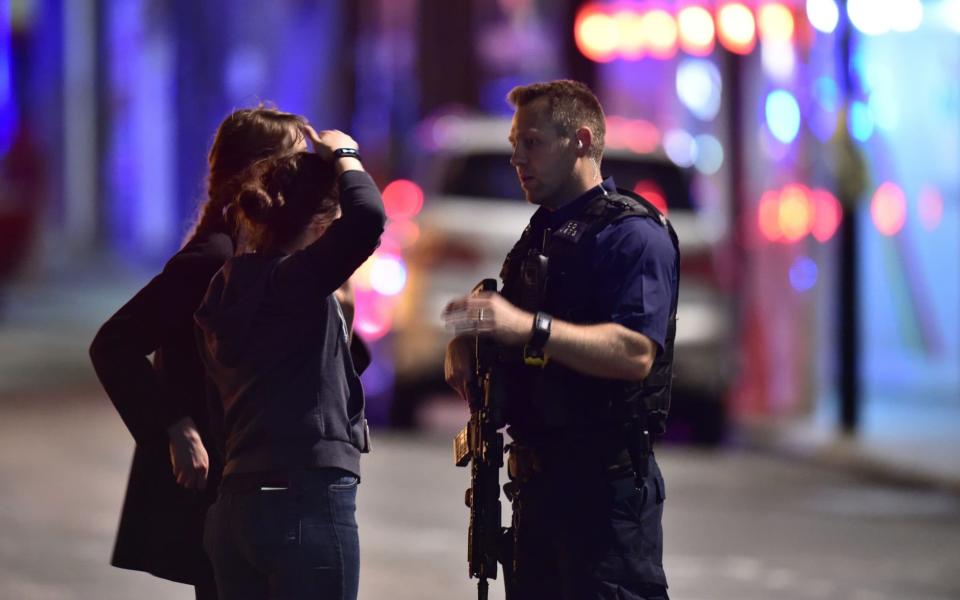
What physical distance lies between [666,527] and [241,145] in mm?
5637

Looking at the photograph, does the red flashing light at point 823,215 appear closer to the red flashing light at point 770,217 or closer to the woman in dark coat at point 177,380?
the red flashing light at point 770,217

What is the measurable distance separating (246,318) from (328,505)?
16.9 inches

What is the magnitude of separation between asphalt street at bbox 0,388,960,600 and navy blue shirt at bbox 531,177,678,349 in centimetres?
364

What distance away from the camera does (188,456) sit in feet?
14.1

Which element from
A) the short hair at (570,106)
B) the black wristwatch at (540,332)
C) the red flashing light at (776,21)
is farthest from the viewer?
the red flashing light at (776,21)

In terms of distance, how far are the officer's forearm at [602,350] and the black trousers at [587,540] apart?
28 centimetres

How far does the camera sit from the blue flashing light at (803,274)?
15.9 m

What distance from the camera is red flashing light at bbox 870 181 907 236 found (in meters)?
18.5

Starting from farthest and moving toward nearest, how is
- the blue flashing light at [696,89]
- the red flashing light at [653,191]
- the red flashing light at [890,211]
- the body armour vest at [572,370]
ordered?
1. the blue flashing light at [696,89]
2. the red flashing light at [890,211]
3. the red flashing light at [653,191]
4. the body armour vest at [572,370]

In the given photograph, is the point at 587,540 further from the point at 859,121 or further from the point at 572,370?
the point at 859,121

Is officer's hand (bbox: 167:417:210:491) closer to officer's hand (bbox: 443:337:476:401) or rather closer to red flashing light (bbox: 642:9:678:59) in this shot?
officer's hand (bbox: 443:337:476:401)

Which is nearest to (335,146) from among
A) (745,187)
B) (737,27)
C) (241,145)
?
(241,145)

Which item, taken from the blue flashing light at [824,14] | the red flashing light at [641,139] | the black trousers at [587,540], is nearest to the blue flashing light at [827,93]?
the blue flashing light at [824,14]

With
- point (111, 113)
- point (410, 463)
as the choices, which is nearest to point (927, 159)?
point (410, 463)
